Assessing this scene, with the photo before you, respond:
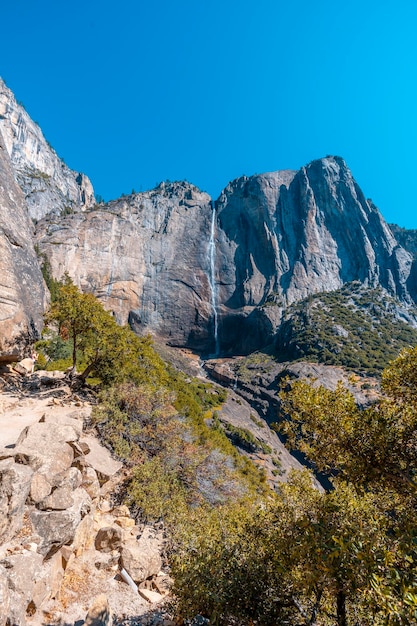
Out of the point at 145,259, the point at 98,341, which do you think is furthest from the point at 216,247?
the point at 98,341

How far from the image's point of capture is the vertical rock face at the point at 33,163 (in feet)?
302

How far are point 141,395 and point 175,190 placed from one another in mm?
101698

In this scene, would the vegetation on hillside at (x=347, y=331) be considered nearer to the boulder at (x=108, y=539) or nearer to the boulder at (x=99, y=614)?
the boulder at (x=108, y=539)

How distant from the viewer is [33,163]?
361 ft

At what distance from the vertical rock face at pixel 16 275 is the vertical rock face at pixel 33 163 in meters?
71.7

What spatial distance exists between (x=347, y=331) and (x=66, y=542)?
76456 mm

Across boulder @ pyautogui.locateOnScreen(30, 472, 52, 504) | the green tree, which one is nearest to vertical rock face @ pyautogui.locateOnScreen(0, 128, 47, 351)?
the green tree

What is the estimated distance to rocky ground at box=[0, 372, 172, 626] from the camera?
537 cm

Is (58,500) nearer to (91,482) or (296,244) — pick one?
(91,482)

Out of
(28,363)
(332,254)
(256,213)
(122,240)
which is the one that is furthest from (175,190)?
(28,363)

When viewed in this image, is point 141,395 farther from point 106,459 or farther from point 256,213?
point 256,213

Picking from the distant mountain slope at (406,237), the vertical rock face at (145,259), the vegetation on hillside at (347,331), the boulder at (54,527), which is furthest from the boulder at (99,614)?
the distant mountain slope at (406,237)

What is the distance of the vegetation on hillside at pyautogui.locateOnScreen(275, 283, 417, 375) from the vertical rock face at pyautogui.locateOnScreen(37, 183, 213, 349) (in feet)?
72.2

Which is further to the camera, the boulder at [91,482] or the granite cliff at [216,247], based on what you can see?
the granite cliff at [216,247]
